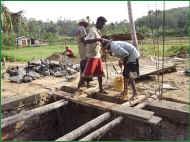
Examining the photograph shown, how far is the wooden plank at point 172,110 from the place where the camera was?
514 cm

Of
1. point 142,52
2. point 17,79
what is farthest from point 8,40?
point 17,79

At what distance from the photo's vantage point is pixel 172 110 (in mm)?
5211

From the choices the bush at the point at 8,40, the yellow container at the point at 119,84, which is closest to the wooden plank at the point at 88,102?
the yellow container at the point at 119,84

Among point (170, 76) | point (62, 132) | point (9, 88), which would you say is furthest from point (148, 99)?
point (9, 88)

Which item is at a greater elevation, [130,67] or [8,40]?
[8,40]

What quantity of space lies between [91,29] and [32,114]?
6.51ft

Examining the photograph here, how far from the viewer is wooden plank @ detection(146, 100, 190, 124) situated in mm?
5145

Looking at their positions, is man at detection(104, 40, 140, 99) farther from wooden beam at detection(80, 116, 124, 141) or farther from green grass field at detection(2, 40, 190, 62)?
green grass field at detection(2, 40, 190, 62)

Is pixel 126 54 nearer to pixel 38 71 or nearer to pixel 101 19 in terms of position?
pixel 101 19

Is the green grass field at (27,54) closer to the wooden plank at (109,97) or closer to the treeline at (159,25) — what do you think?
the treeline at (159,25)

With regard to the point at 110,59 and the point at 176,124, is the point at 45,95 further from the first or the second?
the point at 110,59

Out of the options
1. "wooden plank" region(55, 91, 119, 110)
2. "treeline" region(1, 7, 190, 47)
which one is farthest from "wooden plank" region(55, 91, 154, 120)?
"treeline" region(1, 7, 190, 47)

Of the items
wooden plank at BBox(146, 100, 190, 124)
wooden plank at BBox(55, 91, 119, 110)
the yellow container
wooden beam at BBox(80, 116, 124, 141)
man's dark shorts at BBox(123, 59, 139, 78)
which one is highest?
man's dark shorts at BBox(123, 59, 139, 78)

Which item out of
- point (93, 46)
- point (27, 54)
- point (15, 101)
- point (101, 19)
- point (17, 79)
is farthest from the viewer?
point (27, 54)
